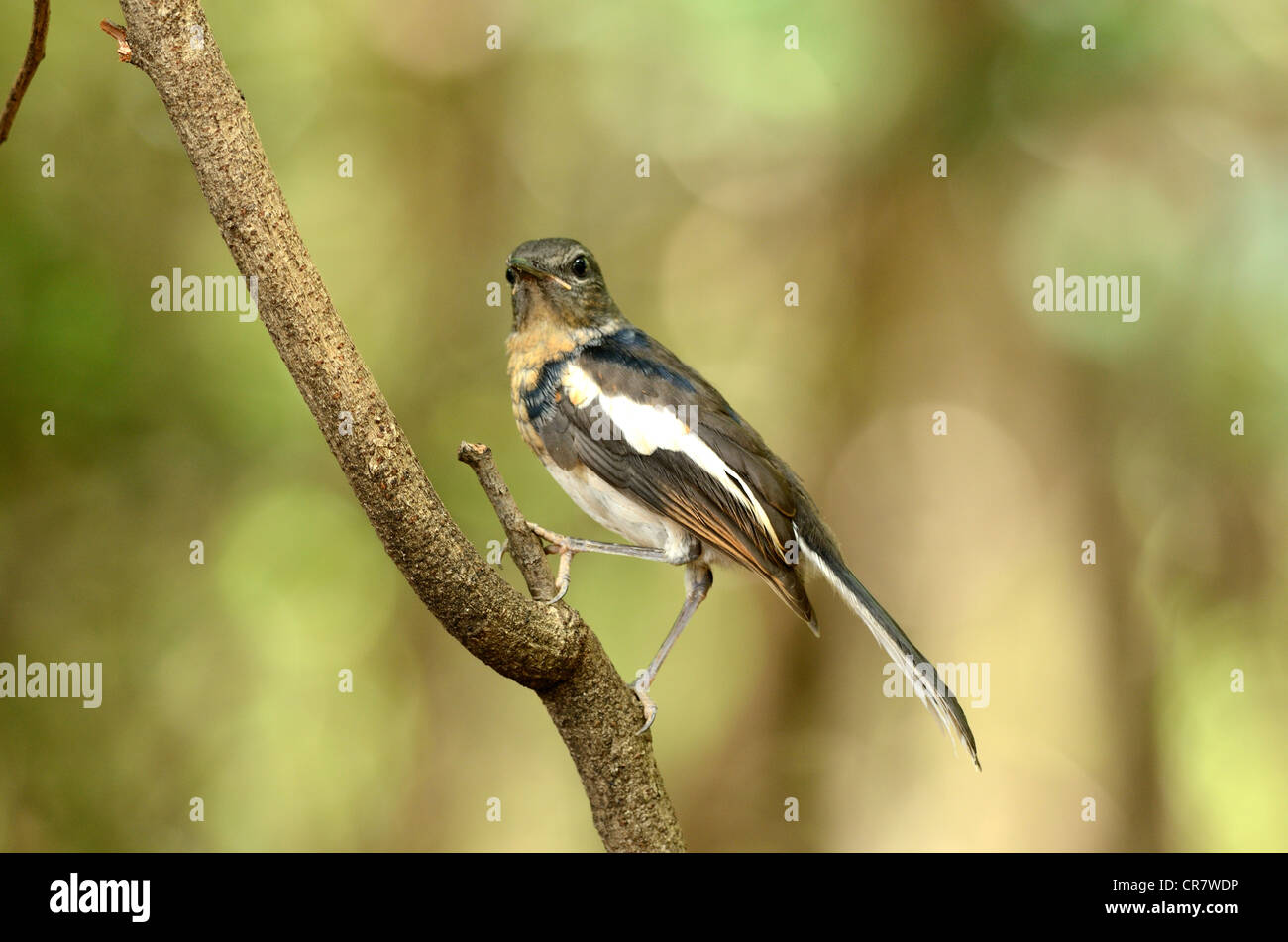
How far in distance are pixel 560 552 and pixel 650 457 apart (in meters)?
0.40

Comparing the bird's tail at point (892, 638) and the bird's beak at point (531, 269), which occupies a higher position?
the bird's beak at point (531, 269)

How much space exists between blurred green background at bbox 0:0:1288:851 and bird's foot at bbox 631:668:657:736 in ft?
8.50

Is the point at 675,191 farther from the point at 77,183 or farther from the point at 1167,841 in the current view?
the point at 1167,841

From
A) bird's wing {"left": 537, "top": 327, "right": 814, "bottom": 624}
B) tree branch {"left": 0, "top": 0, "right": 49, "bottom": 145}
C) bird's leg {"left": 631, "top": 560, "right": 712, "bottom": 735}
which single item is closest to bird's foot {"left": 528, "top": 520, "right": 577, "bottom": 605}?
bird's wing {"left": 537, "top": 327, "right": 814, "bottom": 624}

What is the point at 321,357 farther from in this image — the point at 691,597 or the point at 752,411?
the point at 752,411

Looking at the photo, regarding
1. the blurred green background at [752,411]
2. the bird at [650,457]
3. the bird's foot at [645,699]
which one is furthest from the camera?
the blurred green background at [752,411]

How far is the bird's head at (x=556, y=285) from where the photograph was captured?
3396mm

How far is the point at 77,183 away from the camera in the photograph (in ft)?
15.9

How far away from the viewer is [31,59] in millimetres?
2020

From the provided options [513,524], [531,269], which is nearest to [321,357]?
[513,524]

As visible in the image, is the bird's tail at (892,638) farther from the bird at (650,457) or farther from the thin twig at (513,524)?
the thin twig at (513,524)

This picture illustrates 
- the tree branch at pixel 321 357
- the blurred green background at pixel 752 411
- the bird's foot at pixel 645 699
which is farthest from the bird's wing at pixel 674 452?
the blurred green background at pixel 752 411

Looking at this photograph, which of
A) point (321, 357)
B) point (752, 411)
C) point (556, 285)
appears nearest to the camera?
point (321, 357)

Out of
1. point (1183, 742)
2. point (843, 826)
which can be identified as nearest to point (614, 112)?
point (843, 826)
